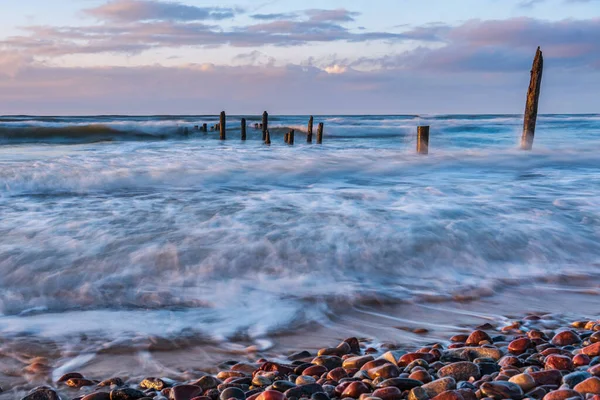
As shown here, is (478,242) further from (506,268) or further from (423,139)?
(423,139)

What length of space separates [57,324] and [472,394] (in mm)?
2474

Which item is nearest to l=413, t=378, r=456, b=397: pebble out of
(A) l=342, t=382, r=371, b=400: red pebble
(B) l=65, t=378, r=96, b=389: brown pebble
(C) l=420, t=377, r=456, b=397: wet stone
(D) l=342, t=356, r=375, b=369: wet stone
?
(C) l=420, t=377, r=456, b=397: wet stone

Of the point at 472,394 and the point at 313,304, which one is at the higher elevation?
the point at 472,394

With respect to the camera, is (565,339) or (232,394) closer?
(232,394)

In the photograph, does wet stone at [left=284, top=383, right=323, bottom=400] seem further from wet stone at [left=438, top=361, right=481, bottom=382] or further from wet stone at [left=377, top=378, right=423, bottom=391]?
wet stone at [left=438, top=361, right=481, bottom=382]

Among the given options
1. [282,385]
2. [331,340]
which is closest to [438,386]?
[282,385]

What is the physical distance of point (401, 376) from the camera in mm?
2373

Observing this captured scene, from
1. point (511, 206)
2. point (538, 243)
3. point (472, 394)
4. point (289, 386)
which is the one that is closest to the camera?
point (472, 394)

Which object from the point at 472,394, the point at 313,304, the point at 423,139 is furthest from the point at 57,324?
the point at 423,139

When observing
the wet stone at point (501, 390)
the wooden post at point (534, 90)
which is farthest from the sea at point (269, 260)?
the wooden post at point (534, 90)

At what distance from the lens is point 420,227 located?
5828mm

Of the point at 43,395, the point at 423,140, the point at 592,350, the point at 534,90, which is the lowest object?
the point at 43,395

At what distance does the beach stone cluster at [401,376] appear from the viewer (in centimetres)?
217

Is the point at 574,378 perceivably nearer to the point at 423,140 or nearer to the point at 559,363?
the point at 559,363
